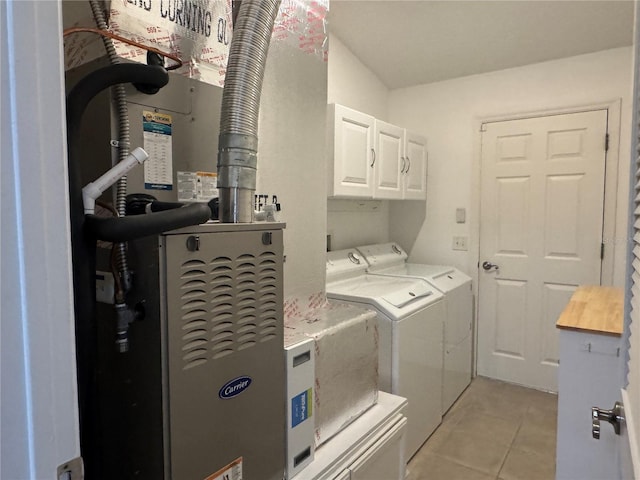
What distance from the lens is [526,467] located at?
236 cm

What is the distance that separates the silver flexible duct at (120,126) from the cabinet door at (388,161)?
6.99ft

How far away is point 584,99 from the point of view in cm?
307

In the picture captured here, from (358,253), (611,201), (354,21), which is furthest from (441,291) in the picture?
(354,21)

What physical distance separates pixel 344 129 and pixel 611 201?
81.9 inches

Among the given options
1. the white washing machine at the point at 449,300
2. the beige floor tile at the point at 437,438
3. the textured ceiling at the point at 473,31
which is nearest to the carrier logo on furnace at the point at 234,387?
the beige floor tile at the point at 437,438

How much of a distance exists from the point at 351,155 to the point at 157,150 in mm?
1726

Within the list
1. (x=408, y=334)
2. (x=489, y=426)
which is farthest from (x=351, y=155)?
(x=489, y=426)

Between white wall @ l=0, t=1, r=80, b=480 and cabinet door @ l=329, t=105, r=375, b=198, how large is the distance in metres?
2.09

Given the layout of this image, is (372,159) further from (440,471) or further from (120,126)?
(120,126)

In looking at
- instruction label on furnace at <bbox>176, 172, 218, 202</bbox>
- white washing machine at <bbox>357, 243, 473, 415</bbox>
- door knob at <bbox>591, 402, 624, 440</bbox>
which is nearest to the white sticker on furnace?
instruction label on furnace at <bbox>176, 172, 218, 202</bbox>

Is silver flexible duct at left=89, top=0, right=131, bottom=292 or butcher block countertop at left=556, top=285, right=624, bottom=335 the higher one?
silver flexible duct at left=89, top=0, right=131, bottom=292

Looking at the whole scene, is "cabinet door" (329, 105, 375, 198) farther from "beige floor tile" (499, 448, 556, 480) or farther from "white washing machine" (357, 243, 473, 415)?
"beige floor tile" (499, 448, 556, 480)

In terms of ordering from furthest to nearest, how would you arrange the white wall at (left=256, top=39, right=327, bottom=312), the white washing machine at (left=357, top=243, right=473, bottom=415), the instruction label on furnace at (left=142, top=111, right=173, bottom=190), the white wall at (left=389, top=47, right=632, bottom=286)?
the white wall at (left=389, top=47, right=632, bottom=286) < the white washing machine at (left=357, top=243, right=473, bottom=415) < the white wall at (left=256, top=39, right=327, bottom=312) < the instruction label on furnace at (left=142, top=111, right=173, bottom=190)

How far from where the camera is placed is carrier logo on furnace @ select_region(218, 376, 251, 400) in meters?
0.93
